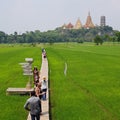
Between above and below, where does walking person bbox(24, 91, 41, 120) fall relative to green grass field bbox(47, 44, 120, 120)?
above

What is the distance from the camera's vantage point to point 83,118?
1808cm

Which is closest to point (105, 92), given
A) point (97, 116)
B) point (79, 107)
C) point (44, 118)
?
point (79, 107)

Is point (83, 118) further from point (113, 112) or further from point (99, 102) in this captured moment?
point (99, 102)

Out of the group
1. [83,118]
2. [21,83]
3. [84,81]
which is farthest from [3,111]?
[84,81]

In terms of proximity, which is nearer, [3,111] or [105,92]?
[3,111]

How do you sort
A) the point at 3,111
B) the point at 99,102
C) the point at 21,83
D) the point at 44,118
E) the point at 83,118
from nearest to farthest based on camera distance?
1. the point at 44,118
2. the point at 83,118
3. the point at 3,111
4. the point at 99,102
5. the point at 21,83

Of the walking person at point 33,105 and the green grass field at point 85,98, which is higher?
Answer: the walking person at point 33,105

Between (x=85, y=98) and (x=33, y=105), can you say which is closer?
(x=33, y=105)

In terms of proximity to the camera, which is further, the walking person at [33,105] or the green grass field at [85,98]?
the green grass field at [85,98]

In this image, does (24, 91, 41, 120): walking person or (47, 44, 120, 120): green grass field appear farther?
(47, 44, 120, 120): green grass field

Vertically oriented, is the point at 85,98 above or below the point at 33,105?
below

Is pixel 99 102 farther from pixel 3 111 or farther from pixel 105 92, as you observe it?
pixel 3 111

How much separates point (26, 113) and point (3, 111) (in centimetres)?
148

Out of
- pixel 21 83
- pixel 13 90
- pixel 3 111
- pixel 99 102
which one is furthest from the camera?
pixel 21 83
